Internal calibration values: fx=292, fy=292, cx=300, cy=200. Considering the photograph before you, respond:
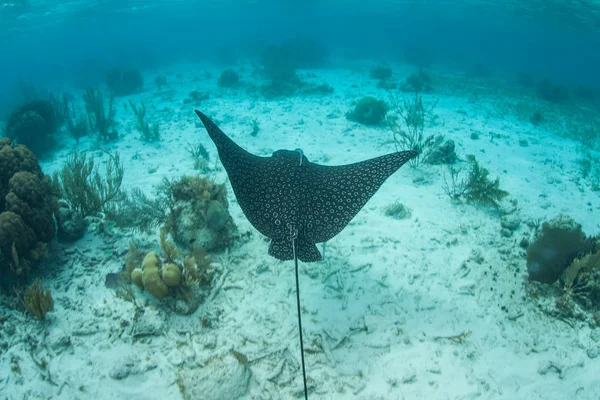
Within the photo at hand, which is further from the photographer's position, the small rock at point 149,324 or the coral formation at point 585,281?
the coral formation at point 585,281

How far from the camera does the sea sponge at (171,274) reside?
4207 millimetres

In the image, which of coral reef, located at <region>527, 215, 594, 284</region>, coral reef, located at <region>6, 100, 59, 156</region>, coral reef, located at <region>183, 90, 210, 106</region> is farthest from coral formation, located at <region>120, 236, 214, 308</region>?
coral reef, located at <region>183, 90, 210, 106</region>

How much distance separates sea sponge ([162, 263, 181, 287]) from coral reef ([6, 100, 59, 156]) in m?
11.9

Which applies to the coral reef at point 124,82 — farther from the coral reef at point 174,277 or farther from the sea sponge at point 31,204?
the coral reef at point 174,277

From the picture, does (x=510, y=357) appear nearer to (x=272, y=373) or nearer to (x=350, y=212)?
(x=350, y=212)

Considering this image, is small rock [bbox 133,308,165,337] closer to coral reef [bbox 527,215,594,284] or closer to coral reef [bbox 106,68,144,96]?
coral reef [bbox 527,215,594,284]

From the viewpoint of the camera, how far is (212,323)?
423cm

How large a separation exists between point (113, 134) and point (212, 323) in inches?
459

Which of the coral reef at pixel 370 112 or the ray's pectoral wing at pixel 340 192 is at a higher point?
the ray's pectoral wing at pixel 340 192

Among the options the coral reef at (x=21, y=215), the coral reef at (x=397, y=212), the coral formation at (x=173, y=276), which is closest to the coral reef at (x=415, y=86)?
the coral reef at (x=397, y=212)

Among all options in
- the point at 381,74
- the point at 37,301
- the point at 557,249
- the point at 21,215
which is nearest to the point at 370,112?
the point at 557,249

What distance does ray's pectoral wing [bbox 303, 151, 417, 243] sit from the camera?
3984mm

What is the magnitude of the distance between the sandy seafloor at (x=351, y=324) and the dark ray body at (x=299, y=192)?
1.34 metres

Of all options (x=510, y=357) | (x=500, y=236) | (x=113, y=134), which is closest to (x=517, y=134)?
(x=500, y=236)
